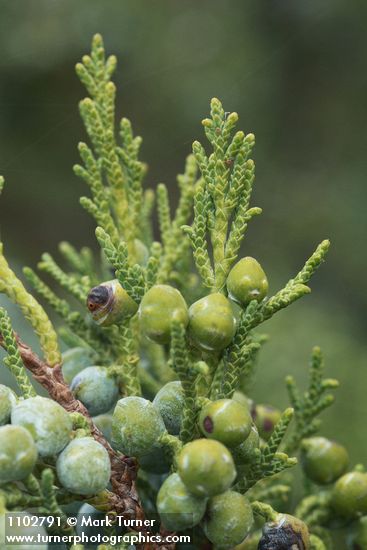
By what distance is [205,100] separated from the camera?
3.37m

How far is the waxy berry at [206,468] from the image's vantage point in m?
0.95

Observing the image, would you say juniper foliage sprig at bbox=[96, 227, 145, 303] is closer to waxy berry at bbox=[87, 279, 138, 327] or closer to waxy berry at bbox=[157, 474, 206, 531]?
waxy berry at bbox=[87, 279, 138, 327]

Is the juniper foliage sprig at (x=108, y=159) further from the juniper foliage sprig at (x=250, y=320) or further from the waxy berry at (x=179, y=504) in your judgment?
the waxy berry at (x=179, y=504)

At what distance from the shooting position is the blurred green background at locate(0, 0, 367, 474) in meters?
3.26

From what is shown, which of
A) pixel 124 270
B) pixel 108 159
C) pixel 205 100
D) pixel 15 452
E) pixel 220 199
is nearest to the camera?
pixel 15 452

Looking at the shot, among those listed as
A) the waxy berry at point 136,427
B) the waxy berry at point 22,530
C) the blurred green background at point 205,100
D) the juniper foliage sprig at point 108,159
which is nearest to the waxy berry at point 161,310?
the waxy berry at point 136,427

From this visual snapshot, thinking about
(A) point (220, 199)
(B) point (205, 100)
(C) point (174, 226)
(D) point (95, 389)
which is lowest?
(D) point (95, 389)

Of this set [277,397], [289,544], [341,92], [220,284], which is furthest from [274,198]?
[289,544]

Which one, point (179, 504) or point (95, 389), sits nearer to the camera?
point (179, 504)

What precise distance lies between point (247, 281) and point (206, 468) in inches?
12.8

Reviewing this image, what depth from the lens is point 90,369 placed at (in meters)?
1.29

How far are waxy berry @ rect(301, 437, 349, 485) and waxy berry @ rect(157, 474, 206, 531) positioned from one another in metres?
0.48

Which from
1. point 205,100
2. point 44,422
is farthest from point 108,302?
point 205,100

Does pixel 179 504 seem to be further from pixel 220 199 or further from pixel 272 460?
pixel 220 199
